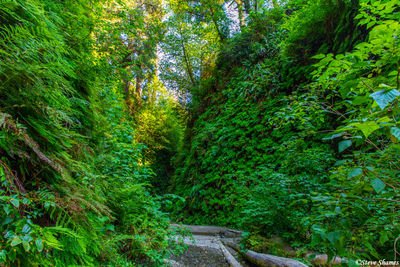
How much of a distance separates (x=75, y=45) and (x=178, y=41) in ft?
28.0

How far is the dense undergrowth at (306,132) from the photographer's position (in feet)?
3.01

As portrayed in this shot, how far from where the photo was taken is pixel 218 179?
5.79 meters

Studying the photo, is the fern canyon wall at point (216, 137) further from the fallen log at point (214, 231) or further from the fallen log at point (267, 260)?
the fallen log at point (214, 231)

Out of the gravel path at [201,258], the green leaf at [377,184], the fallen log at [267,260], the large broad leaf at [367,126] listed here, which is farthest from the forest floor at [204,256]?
the large broad leaf at [367,126]

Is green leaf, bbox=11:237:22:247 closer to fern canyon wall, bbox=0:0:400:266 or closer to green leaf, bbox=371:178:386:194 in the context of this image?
fern canyon wall, bbox=0:0:400:266

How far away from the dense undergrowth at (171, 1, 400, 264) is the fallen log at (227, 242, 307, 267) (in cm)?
46

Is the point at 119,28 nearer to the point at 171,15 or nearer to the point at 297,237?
the point at 297,237

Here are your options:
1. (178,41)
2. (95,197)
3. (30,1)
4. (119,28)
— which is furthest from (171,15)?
(95,197)

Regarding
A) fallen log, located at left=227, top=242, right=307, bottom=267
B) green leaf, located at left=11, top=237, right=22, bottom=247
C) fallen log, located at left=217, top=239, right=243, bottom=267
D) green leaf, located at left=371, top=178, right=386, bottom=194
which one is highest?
green leaf, located at left=11, top=237, right=22, bottom=247

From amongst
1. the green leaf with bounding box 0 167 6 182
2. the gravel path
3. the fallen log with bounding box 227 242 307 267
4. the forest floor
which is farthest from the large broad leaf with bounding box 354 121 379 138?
the gravel path

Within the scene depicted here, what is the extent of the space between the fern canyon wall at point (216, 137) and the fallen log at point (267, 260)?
6.3 inches

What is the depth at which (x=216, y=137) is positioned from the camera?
6.55 m

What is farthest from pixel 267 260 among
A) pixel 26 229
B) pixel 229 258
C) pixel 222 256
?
pixel 26 229

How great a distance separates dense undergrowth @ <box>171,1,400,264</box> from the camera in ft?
3.01
